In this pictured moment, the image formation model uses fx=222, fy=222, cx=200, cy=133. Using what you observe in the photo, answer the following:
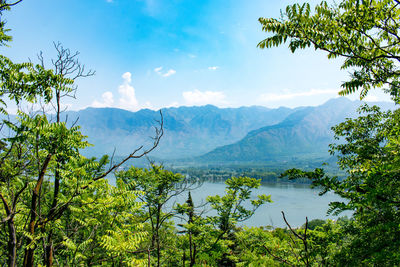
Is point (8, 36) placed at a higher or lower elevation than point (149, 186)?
higher

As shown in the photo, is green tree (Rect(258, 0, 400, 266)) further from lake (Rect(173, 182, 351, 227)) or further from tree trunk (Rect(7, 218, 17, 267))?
lake (Rect(173, 182, 351, 227))

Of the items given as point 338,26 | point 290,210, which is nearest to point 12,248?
point 338,26

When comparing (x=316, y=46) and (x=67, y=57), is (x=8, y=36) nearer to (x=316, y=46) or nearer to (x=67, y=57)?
(x=67, y=57)

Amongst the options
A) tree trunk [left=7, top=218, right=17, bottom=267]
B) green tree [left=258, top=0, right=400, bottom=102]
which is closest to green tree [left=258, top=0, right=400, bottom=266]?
green tree [left=258, top=0, right=400, bottom=102]

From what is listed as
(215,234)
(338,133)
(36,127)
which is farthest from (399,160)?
(338,133)

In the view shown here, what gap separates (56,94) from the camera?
3.03 meters

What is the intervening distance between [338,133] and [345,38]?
275 inches

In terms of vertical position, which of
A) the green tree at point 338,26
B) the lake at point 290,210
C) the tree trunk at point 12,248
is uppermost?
the green tree at point 338,26

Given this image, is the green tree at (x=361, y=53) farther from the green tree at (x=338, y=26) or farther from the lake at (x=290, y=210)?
the lake at (x=290, y=210)

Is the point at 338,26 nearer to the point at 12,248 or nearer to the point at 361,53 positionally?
the point at 361,53

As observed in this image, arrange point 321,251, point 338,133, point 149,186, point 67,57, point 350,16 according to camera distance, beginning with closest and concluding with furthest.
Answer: point 350,16, point 67,57, point 321,251, point 149,186, point 338,133

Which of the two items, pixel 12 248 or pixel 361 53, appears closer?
pixel 12 248

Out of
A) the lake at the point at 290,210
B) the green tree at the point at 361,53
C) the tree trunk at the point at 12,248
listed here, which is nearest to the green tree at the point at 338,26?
the green tree at the point at 361,53

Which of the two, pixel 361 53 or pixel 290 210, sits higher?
pixel 361 53
